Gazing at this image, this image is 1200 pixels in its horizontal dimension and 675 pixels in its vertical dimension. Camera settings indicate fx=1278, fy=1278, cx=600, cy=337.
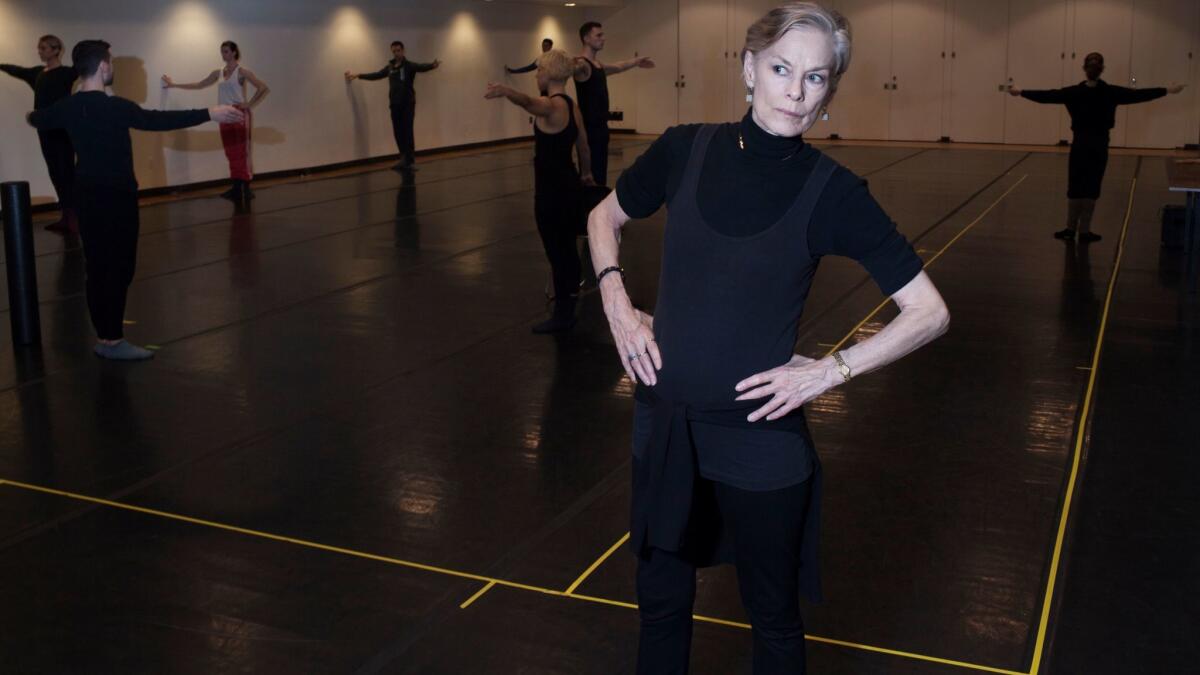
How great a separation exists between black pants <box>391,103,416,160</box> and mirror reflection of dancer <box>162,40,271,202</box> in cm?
289

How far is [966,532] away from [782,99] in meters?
2.54

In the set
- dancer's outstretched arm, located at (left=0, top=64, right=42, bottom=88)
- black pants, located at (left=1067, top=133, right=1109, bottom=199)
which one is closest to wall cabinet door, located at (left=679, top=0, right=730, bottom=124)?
black pants, located at (left=1067, top=133, right=1109, bottom=199)

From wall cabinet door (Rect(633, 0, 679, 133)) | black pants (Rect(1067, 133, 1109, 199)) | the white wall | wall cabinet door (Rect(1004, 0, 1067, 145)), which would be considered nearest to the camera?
black pants (Rect(1067, 133, 1109, 199))

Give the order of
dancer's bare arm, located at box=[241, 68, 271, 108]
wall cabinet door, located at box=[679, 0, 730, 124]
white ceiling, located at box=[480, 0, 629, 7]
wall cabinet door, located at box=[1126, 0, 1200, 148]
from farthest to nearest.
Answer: wall cabinet door, located at box=[679, 0, 730, 124]
white ceiling, located at box=[480, 0, 629, 7]
wall cabinet door, located at box=[1126, 0, 1200, 148]
dancer's bare arm, located at box=[241, 68, 271, 108]

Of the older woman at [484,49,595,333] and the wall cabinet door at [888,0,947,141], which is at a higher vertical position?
the wall cabinet door at [888,0,947,141]

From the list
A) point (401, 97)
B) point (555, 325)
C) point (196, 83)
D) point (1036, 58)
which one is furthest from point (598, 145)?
point (1036, 58)

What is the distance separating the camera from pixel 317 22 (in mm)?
17047

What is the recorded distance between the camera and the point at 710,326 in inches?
93.9

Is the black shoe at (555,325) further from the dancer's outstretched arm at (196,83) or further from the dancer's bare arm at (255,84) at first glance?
the dancer's outstretched arm at (196,83)

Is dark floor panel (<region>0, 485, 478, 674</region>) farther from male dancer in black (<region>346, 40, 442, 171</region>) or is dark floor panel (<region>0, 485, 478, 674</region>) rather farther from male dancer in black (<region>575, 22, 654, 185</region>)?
male dancer in black (<region>346, 40, 442, 171</region>)

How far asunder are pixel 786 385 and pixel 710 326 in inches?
7.2

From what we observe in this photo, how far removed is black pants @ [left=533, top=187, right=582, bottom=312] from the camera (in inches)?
291

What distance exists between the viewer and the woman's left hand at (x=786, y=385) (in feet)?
7.61

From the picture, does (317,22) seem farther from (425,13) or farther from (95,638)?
(95,638)
